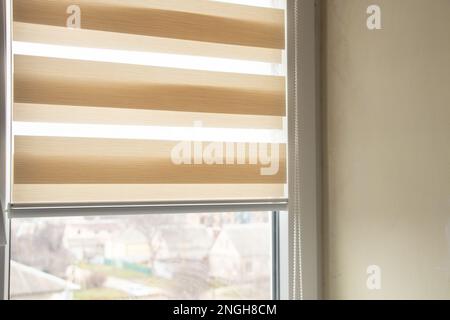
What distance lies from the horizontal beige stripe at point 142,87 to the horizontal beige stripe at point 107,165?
0.11 metres

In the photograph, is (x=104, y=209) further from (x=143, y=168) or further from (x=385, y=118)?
(x=385, y=118)

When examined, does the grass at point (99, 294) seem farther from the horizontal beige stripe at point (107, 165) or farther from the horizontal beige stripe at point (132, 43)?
the horizontal beige stripe at point (132, 43)

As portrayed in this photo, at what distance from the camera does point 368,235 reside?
1.63 meters

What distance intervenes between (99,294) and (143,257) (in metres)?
0.16

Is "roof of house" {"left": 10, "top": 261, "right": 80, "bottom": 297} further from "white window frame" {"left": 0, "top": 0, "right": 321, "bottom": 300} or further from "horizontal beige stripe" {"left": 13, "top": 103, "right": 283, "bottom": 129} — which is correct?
"white window frame" {"left": 0, "top": 0, "right": 321, "bottom": 300}

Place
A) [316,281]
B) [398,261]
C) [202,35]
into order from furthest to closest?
[316,281]
[202,35]
[398,261]

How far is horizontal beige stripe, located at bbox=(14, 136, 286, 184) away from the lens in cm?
143

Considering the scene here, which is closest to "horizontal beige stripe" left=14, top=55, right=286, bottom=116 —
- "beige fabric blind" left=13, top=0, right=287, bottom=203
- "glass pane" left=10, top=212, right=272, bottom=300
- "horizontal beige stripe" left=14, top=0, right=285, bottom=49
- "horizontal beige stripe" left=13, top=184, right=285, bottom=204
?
"beige fabric blind" left=13, top=0, right=287, bottom=203

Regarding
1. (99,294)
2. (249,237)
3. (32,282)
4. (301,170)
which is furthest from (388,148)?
(32,282)

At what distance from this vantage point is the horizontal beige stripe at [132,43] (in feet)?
4.76

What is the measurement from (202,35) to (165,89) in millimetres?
199

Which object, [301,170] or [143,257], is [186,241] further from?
[301,170]

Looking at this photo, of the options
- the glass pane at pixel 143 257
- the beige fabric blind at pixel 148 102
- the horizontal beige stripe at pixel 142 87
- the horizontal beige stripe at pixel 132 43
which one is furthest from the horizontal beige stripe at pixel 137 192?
the horizontal beige stripe at pixel 132 43

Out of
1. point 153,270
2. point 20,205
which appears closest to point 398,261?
point 153,270
